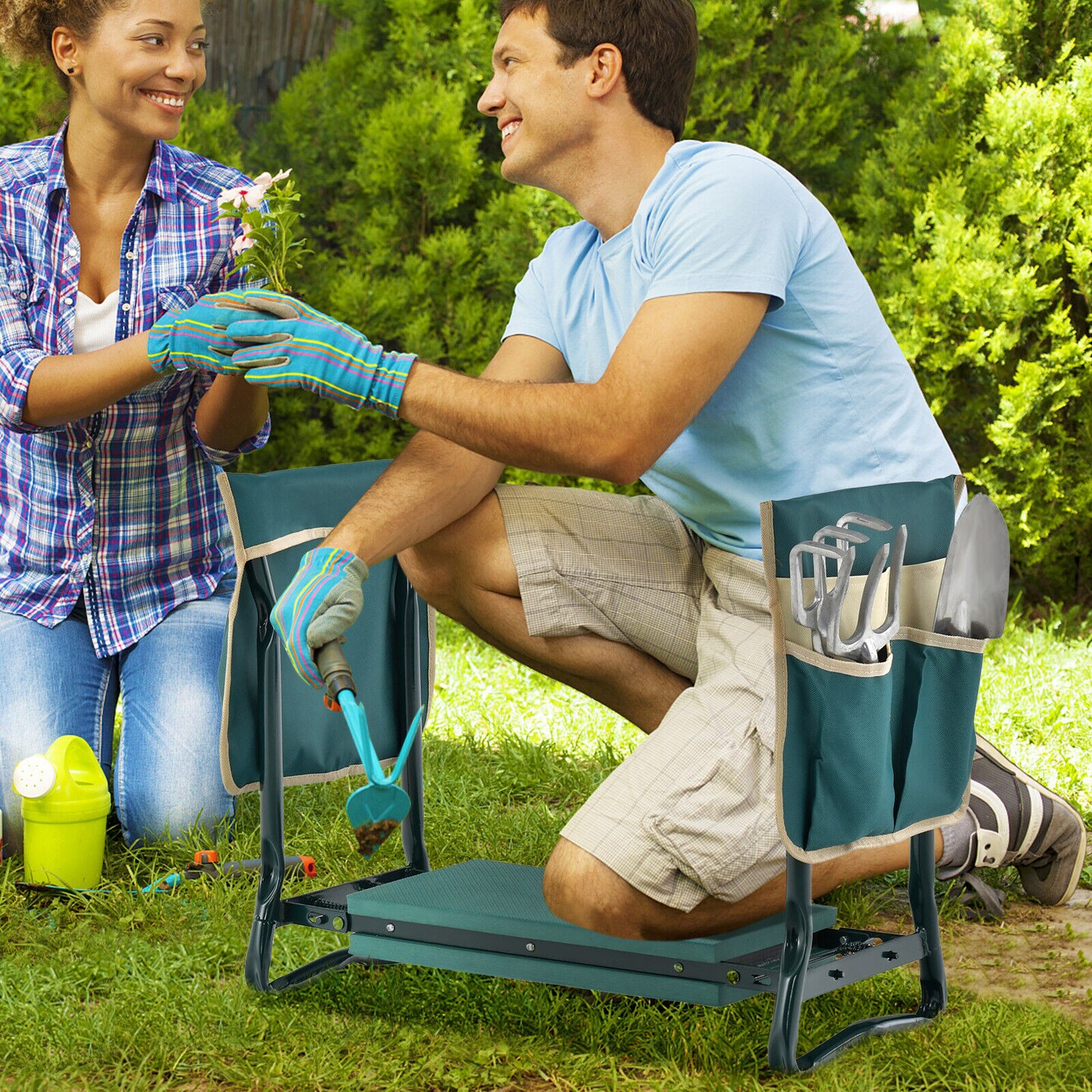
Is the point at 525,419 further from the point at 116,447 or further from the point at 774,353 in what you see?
the point at 116,447

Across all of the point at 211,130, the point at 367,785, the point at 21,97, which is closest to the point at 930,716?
the point at 367,785

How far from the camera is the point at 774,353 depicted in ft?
7.43

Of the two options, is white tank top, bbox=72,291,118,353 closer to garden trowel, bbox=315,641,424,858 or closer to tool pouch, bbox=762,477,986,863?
garden trowel, bbox=315,641,424,858

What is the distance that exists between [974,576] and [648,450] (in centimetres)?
52

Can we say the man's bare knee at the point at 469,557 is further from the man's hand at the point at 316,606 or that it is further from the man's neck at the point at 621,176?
the man's neck at the point at 621,176

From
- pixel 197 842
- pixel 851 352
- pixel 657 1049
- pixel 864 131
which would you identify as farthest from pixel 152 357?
pixel 864 131

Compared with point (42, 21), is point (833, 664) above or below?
below

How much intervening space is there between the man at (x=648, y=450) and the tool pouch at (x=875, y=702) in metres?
0.19

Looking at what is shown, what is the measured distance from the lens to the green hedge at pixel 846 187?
15.7 ft

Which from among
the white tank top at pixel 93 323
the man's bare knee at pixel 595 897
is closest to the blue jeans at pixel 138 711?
the white tank top at pixel 93 323

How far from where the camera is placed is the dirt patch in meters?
2.27

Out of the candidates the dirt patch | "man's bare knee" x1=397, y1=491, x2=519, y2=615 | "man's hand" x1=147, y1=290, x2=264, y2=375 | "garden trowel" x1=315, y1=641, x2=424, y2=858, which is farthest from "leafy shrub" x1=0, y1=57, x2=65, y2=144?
the dirt patch

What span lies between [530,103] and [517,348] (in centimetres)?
46

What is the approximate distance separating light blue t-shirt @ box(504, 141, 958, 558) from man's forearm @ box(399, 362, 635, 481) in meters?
0.15
